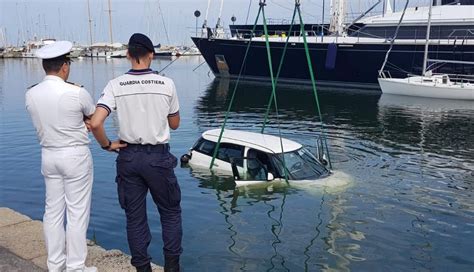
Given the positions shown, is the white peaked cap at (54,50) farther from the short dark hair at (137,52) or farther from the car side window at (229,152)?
the car side window at (229,152)

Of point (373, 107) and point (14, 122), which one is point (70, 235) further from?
point (373, 107)

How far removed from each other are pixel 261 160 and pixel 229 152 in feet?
3.93

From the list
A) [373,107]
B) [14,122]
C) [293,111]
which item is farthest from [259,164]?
[373,107]

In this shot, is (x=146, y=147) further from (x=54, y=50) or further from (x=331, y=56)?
(x=331, y=56)

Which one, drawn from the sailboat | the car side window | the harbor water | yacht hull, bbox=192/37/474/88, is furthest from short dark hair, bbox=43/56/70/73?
yacht hull, bbox=192/37/474/88

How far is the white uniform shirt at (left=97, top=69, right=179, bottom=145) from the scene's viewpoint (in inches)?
179

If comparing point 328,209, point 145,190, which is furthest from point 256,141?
point 145,190

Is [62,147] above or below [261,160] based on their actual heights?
above

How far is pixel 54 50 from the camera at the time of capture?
4414 mm

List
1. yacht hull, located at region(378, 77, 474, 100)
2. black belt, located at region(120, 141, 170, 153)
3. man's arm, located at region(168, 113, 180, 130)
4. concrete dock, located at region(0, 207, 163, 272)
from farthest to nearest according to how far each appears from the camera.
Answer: yacht hull, located at region(378, 77, 474, 100), concrete dock, located at region(0, 207, 163, 272), man's arm, located at region(168, 113, 180, 130), black belt, located at region(120, 141, 170, 153)

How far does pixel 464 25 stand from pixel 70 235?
144 ft

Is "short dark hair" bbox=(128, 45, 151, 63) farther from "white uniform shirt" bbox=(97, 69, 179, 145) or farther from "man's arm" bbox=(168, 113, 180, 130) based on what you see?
"man's arm" bbox=(168, 113, 180, 130)

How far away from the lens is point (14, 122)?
948 inches

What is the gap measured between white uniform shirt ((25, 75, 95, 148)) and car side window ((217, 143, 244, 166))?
8.03 m
